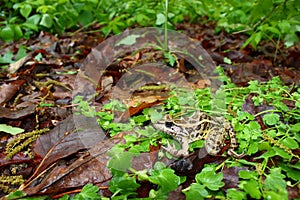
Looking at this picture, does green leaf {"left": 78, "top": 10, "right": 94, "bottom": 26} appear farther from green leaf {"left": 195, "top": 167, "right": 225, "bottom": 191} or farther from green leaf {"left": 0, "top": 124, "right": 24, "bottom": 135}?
green leaf {"left": 195, "top": 167, "right": 225, "bottom": 191}

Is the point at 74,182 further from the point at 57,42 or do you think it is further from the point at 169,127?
the point at 57,42

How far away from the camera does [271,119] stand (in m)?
1.93

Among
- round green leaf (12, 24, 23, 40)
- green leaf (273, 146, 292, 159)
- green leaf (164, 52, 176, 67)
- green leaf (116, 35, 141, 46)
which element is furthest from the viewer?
round green leaf (12, 24, 23, 40)

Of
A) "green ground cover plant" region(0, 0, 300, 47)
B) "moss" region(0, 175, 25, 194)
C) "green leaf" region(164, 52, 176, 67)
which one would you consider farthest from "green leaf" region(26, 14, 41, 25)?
"moss" region(0, 175, 25, 194)

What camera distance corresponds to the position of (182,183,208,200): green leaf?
4.58ft

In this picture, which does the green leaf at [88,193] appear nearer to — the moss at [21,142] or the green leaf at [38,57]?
the moss at [21,142]

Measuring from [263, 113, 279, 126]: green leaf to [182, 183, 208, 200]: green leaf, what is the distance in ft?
2.44

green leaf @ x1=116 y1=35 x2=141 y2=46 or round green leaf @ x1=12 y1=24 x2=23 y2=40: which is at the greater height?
round green leaf @ x1=12 y1=24 x2=23 y2=40

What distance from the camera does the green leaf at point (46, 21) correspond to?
4531 mm

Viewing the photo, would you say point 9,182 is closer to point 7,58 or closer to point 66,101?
point 66,101

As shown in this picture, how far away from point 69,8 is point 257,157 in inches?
162

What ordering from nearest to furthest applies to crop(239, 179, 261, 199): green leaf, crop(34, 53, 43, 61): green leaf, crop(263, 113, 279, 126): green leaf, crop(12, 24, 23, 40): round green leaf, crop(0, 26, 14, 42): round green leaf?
crop(239, 179, 261, 199): green leaf
crop(263, 113, 279, 126): green leaf
crop(34, 53, 43, 61): green leaf
crop(0, 26, 14, 42): round green leaf
crop(12, 24, 23, 40): round green leaf

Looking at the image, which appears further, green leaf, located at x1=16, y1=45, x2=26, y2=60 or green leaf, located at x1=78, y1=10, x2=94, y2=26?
green leaf, located at x1=78, y1=10, x2=94, y2=26

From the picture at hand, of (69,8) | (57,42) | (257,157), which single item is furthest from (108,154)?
(69,8)
